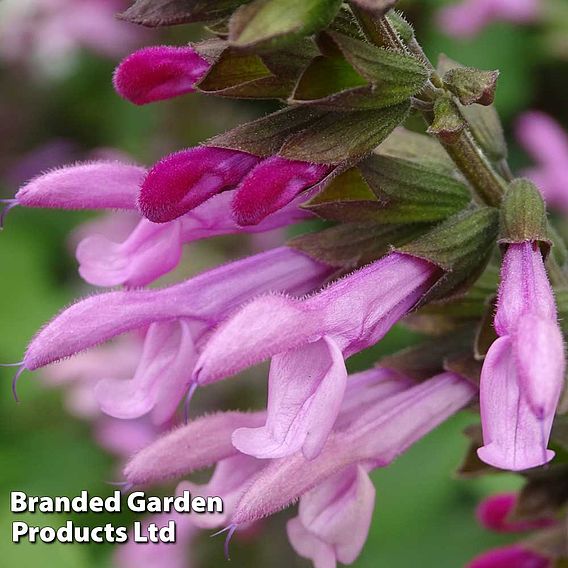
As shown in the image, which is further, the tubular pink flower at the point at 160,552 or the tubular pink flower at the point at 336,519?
the tubular pink flower at the point at 160,552

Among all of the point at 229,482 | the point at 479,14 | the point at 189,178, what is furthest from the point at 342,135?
the point at 479,14

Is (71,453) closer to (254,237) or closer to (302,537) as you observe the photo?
(254,237)

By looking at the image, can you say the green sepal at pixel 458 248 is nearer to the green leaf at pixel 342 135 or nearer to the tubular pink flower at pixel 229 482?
the green leaf at pixel 342 135

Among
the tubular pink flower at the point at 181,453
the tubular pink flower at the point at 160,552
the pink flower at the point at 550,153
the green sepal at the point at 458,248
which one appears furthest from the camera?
the tubular pink flower at the point at 160,552

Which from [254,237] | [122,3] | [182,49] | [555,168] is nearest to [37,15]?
[122,3]

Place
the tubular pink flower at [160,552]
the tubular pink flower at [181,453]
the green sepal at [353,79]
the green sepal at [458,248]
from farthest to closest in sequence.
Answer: the tubular pink flower at [160,552] < the tubular pink flower at [181,453] < the green sepal at [458,248] < the green sepal at [353,79]

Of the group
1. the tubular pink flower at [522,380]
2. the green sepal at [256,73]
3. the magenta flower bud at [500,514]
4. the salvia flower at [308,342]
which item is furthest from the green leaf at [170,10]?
the magenta flower bud at [500,514]

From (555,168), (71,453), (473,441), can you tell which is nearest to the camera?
(473,441)
